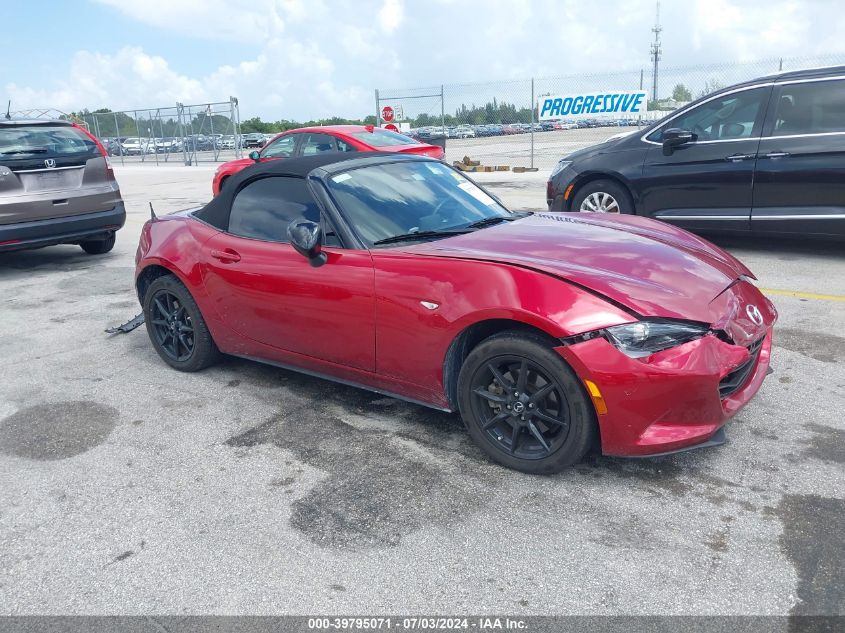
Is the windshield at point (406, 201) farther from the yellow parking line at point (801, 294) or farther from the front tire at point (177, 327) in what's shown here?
the yellow parking line at point (801, 294)

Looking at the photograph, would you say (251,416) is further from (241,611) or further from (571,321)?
(571,321)

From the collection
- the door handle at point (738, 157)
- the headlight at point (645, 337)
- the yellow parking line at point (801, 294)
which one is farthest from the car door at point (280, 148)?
the headlight at point (645, 337)

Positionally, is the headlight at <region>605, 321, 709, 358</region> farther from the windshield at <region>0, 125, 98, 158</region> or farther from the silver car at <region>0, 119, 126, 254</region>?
the windshield at <region>0, 125, 98, 158</region>

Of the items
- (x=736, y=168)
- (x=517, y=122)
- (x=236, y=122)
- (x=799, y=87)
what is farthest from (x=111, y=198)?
(x=236, y=122)

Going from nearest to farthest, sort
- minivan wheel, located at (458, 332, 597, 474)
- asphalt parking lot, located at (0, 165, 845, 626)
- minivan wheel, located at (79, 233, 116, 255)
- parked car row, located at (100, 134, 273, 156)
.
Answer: asphalt parking lot, located at (0, 165, 845, 626) → minivan wheel, located at (458, 332, 597, 474) → minivan wheel, located at (79, 233, 116, 255) → parked car row, located at (100, 134, 273, 156)

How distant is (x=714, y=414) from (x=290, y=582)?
176cm

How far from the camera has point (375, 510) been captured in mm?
2939

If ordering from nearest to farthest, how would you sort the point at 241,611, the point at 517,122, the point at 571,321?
the point at 241,611 < the point at 571,321 < the point at 517,122

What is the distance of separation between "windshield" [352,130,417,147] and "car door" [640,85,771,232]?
17.3ft

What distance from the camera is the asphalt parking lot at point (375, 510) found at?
243 centimetres

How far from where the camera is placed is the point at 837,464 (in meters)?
3.09

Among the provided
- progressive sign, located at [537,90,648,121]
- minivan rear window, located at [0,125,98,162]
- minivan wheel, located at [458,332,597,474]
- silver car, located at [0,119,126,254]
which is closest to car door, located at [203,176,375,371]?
minivan wheel, located at [458,332,597,474]

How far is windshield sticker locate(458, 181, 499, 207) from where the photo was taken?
4379mm

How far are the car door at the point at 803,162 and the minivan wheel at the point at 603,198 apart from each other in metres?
1.31
